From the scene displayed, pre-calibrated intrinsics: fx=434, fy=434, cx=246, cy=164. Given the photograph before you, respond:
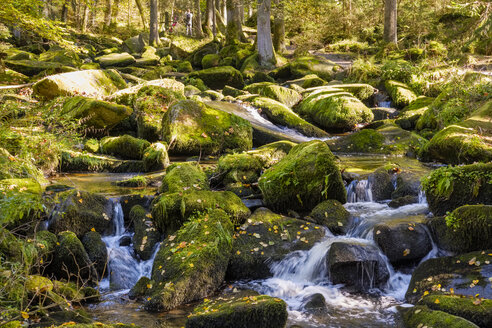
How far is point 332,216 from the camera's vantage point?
7.35 m

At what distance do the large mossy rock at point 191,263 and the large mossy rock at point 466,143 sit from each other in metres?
5.88

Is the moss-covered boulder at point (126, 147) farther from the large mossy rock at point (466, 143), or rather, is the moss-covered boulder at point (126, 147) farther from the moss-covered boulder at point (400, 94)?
the moss-covered boulder at point (400, 94)

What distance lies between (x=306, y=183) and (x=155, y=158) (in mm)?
4418

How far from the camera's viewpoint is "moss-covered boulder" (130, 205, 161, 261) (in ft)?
22.4

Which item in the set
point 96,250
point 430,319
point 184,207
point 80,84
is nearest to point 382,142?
point 184,207

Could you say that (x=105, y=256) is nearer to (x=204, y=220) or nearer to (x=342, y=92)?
(x=204, y=220)

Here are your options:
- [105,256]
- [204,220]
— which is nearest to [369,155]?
[204,220]

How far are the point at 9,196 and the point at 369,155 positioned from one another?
9209 mm

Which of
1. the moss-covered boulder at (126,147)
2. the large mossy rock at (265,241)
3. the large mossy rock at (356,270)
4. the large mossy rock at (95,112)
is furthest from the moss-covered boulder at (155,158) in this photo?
the large mossy rock at (356,270)

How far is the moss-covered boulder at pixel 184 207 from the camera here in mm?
7016

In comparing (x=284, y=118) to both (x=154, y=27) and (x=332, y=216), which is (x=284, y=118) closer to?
(x=332, y=216)

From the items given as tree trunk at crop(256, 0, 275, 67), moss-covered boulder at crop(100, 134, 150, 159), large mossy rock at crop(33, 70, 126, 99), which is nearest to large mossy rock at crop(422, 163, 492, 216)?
moss-covered boulder at crop(100, 134, 150, 159)

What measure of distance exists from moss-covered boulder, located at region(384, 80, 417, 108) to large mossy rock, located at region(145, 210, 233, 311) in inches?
473

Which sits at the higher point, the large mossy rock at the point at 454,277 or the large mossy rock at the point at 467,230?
the large mossy rock at the point at 467,230
